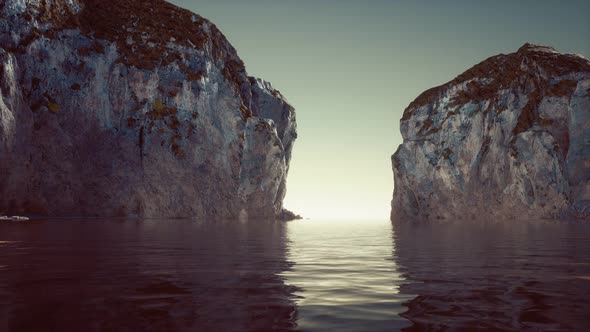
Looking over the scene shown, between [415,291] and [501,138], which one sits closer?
[415,291]

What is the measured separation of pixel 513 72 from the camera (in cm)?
8650

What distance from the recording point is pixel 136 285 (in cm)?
841

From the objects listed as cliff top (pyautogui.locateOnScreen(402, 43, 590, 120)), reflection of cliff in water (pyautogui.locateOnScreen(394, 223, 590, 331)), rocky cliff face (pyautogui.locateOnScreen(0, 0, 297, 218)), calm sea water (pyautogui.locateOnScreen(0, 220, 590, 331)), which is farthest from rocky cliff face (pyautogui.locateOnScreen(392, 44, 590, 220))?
calm sea water (pyautogui.locateOnScreen(0, 220, 590, 331))

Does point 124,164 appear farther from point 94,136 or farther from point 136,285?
point 136,285

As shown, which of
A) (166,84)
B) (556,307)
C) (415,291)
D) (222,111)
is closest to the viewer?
(556,307)

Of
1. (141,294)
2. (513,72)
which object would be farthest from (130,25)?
(141,294)

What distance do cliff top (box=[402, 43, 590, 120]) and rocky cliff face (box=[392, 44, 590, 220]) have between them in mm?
174

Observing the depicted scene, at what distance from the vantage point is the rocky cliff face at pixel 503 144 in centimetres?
7400

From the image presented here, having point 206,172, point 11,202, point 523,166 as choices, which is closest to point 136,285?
point 11,202

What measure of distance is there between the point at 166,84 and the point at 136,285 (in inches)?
2641

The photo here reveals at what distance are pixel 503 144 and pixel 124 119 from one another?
217 feet

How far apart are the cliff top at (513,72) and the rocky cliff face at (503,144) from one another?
17 centimetres

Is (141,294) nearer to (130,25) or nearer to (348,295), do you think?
(348,295)

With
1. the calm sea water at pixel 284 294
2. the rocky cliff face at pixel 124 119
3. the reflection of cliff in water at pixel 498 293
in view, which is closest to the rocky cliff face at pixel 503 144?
the rocky cliff face at pixel 124 119
